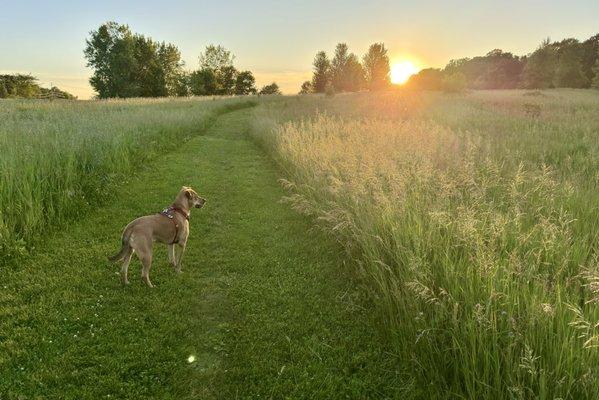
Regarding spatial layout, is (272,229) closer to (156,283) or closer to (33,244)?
(156,283)

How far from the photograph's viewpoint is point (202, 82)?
66.2 m

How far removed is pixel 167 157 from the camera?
1285cm

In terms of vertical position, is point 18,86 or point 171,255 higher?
point 18,86

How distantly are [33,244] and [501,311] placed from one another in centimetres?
646

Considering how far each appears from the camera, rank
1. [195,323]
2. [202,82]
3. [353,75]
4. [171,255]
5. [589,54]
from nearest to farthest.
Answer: [195,323] < [171,255] < [589,54] < [202,82] < [353,75]

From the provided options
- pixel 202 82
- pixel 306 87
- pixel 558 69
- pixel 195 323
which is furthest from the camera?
pixel 306 87

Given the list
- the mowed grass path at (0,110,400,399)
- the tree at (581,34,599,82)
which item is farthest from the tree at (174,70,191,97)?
the mowed grass path at (0,110,400,399)

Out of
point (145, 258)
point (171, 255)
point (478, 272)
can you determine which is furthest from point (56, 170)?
point (478, 272)

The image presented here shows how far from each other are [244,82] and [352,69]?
69.7 ft

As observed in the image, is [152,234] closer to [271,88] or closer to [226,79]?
[226,79]

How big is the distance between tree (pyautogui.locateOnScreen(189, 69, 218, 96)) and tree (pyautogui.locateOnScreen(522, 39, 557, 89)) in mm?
52946

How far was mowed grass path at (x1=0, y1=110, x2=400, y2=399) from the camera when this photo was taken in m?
3.44

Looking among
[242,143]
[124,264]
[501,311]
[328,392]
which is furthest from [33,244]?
[242,143]

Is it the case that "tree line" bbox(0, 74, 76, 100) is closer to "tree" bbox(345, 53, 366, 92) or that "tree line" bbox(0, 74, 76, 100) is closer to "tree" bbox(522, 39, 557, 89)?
"tree" bbox(345, 53, 366, 92)
